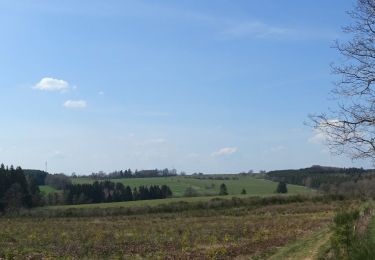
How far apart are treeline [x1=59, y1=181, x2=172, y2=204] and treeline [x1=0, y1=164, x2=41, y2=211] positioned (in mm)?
12734

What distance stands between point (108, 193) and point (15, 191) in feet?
93.8

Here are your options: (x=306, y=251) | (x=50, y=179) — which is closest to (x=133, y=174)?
(x=50, y=179)

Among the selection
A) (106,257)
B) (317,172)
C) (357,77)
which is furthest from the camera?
(317,172)

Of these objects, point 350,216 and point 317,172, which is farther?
point 317,172

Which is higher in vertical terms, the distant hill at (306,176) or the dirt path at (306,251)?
the distant hill at (306,176)

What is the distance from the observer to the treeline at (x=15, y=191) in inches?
3206

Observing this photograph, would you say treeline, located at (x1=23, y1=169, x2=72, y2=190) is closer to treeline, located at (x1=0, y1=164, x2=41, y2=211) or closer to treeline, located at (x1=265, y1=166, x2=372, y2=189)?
treeline, located at (x1=0, y1=164, x2=41, y2=211)

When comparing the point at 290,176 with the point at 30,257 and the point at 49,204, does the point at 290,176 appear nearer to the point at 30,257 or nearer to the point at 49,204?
the point at 49,204

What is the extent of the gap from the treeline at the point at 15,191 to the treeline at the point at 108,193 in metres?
12.7

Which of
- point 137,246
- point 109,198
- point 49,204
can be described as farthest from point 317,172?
point 137,246

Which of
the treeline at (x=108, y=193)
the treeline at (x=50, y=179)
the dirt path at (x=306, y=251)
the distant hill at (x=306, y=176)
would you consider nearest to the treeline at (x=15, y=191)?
the treeline at (x=108, y=193)

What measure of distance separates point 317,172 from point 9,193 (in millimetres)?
75058

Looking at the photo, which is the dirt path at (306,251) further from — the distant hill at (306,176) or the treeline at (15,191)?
the distant hill at (306,176)

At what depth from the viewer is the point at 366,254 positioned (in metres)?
7.54
